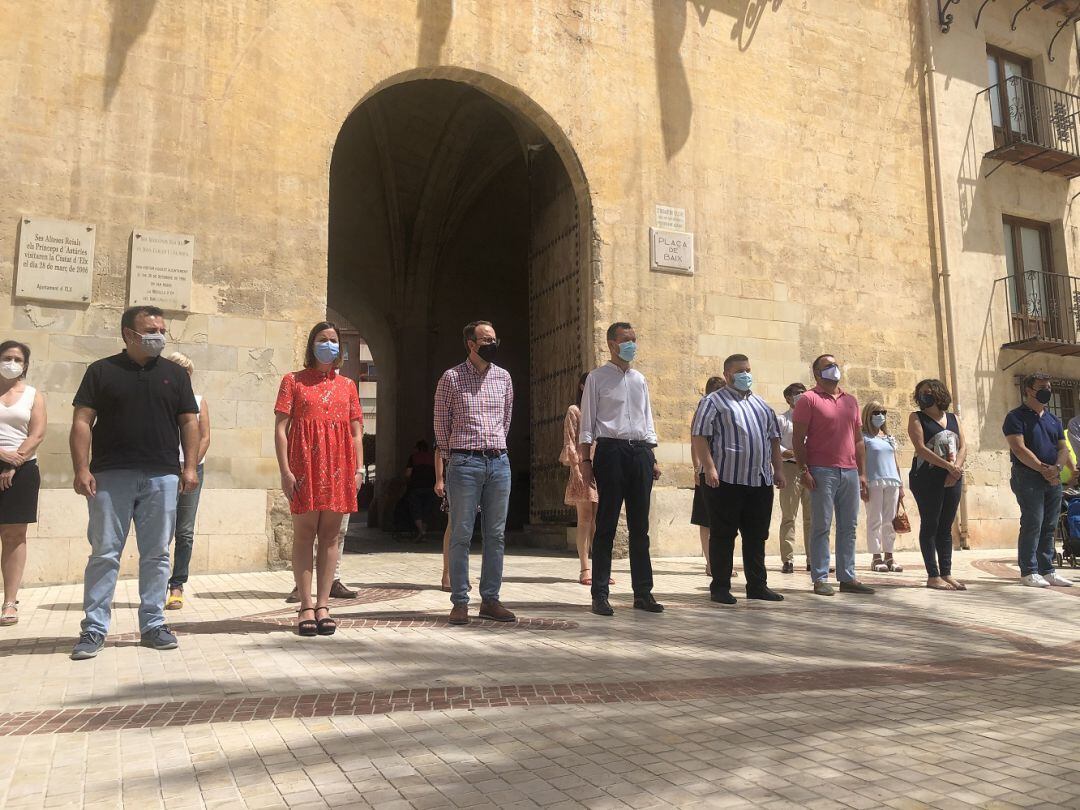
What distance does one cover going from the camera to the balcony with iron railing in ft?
46.9

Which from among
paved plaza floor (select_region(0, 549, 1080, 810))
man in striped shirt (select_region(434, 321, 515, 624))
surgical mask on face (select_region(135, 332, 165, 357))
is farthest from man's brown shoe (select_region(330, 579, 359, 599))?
surgical mask on face (select_region(135, 332, 165, 357))

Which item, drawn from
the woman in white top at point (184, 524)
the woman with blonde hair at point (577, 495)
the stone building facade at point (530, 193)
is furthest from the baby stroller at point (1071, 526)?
the woman in white top at point (184, 524)

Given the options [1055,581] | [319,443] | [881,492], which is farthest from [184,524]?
[1055,581]

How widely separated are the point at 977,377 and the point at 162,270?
1117 centimetres

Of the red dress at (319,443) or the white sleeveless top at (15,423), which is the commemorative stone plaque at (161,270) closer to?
the white sleeveless top at (15,423)

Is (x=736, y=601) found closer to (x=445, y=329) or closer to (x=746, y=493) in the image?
(x=746, y=493)

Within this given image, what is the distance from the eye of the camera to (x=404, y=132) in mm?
15352

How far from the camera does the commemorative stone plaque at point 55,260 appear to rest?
767 cm

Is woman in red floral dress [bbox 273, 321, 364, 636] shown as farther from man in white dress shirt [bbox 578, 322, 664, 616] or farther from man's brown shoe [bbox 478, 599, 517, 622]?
man in white dress shirt [bbox 578, 322, 664, 616]

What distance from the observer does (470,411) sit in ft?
17.9

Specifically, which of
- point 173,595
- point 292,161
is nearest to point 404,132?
point 292,161

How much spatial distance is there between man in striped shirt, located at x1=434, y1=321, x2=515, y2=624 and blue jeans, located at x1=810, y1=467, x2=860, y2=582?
9.58 feet

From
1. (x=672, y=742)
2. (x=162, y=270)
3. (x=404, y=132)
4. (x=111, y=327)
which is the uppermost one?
(x=404, y=132)

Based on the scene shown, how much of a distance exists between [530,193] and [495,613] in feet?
25.9
